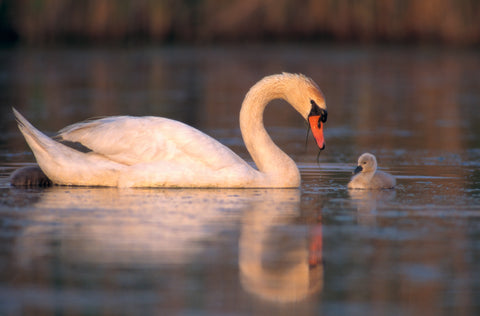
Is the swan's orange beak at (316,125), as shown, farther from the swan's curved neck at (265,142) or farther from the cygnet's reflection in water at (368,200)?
the cygnet's reflection in water at (368,200)

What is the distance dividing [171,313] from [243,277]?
2.79 ft

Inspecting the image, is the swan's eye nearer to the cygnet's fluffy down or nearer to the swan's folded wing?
the cygnet's fluffy down

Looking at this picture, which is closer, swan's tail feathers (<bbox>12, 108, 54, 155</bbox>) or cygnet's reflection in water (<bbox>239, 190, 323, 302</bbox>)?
cygnet's reflection in water (<bbox>239, 190, 323, 302</bbox>)

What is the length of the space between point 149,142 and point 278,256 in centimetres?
323

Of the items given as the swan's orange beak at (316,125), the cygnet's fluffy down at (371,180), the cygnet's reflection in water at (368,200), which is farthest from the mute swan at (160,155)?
the cygnet's reflection in water at (368,200)

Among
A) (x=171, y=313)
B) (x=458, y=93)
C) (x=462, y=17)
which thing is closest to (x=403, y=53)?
(x=462, y=17)

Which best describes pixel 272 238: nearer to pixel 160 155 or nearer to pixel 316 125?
pixel 160 155

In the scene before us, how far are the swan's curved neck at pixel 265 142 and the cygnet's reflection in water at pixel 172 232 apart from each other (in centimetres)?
20

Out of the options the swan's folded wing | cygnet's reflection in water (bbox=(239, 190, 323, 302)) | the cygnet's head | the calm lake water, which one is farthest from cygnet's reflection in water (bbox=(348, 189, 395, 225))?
the swan's folded wing

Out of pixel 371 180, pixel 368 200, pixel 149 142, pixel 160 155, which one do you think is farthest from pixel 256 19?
pixel 368 200

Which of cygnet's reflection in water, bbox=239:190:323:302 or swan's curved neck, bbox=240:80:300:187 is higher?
swan's curved neck, bbox=240:80:300:187

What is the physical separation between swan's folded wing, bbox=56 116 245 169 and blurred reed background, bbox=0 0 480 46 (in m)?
22.7

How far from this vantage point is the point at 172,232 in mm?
6875

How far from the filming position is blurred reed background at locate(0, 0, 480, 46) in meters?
31.3
